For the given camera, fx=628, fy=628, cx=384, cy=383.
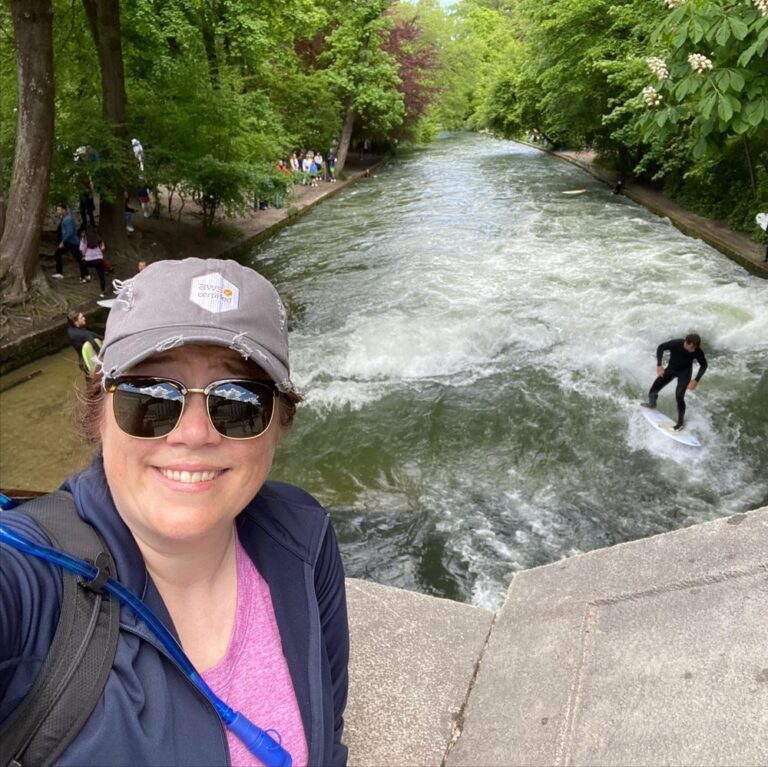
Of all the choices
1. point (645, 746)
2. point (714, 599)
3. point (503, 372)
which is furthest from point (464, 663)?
point (503, 372)

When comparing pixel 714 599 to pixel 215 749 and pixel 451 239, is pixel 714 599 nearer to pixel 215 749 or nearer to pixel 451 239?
pixel 215 749

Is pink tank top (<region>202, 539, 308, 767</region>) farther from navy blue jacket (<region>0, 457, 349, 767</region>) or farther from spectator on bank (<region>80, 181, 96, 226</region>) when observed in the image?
spectator on bank (<region>80, 181, 96, 226</region>)

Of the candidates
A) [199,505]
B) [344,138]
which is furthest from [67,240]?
[344,138]

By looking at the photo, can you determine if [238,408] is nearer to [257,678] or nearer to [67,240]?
[257,678]

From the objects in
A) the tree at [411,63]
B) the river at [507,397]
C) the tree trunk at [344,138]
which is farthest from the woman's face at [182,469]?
the tree at [411,63]

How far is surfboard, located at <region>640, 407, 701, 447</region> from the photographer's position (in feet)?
22.5

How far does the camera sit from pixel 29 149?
30.6 feet

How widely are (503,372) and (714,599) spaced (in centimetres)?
640

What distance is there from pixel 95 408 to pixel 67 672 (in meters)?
0.53

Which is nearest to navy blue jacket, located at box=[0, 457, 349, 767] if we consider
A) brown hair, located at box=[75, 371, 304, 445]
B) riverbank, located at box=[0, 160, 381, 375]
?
brown hair, located at box=[75, 371, 304, 445]

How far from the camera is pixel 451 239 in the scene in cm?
1711

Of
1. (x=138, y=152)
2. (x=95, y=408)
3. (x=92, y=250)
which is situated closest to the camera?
(x=95, y=408)

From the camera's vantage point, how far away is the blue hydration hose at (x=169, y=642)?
3.21 ft

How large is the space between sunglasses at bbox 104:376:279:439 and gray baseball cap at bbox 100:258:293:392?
1.6 inches
